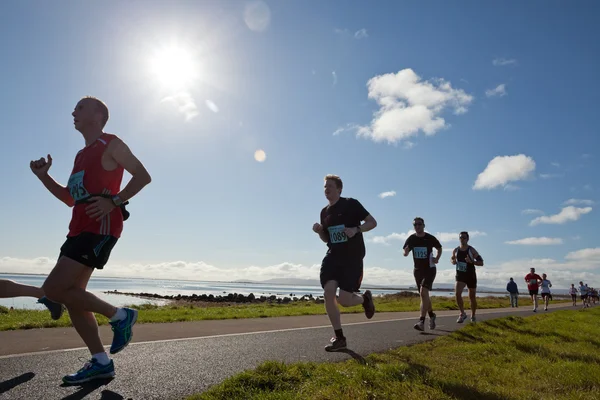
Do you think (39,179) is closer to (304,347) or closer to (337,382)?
(337,382)

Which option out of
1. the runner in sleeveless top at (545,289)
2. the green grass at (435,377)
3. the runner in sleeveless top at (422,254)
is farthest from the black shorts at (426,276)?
the runner in sleeveless top at (545,289)

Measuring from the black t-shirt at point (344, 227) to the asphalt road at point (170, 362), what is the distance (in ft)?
4.30

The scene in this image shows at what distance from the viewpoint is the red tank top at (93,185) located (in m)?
3.38

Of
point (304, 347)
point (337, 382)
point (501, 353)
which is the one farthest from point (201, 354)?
point (501, 353)

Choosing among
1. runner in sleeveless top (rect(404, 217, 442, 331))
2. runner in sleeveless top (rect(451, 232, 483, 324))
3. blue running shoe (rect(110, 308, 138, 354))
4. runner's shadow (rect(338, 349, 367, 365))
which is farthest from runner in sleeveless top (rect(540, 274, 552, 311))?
blue running shoe (rect(110, 308, 138, 354))

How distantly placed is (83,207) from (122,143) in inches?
25.3

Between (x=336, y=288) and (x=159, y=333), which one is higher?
(x=336, y=288)

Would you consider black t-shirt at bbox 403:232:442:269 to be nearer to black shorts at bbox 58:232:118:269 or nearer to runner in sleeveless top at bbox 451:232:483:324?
runner in sleeveless top at bbox 451:232:483:324

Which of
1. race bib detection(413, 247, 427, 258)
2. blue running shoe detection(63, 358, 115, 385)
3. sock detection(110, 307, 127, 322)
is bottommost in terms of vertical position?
blue running shoe detection(63, 358, 115, 385)

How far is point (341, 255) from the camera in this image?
544 cm

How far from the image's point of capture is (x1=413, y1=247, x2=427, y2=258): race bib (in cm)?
867

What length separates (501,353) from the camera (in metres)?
6.01

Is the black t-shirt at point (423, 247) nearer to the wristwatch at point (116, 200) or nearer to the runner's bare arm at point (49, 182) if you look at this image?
the wristwatch at point (116, 200)

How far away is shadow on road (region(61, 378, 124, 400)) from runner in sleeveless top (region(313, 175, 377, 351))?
109 inches
